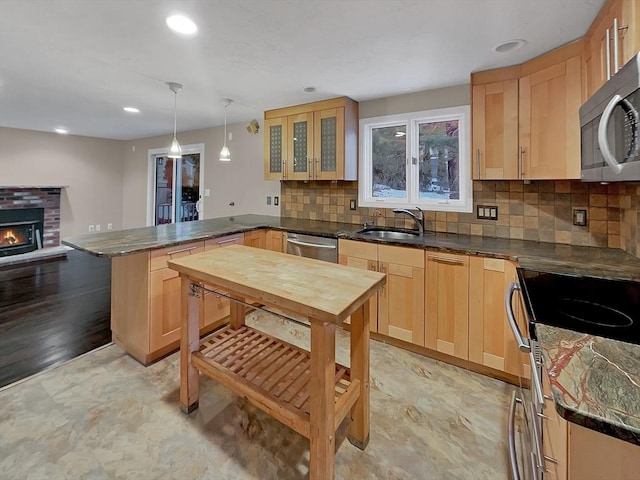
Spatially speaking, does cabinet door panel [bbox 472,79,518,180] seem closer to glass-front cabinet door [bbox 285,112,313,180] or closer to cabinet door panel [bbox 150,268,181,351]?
glass-front cabinet door [bbox 285,112,313,180]

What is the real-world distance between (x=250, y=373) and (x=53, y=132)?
21.2 ft

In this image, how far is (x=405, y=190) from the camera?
321 cm

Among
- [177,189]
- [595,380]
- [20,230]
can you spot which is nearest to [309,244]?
[595,380]

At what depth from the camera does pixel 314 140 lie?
11.0 feet

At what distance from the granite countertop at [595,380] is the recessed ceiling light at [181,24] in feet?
7.57

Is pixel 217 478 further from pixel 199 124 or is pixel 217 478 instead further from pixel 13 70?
pixel 199 124

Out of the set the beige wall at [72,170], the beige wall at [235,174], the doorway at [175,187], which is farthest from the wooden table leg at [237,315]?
the beige wall at [72,170]

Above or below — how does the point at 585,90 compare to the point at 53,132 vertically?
below

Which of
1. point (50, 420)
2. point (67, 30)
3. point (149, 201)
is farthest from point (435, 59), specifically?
point (149, 201)

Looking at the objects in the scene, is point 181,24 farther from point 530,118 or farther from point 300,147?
point 530,118

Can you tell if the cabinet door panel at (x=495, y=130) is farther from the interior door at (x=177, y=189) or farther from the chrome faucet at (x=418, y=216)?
the interior door at (x=177, y=189)

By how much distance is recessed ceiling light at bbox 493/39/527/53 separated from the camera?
6.56 ft

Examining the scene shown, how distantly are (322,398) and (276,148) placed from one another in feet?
9.82

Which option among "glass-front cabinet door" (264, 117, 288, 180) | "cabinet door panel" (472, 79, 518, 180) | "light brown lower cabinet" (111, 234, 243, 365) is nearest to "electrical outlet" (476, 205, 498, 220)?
"cabinet door panel" (472, 79, 518, 180)
